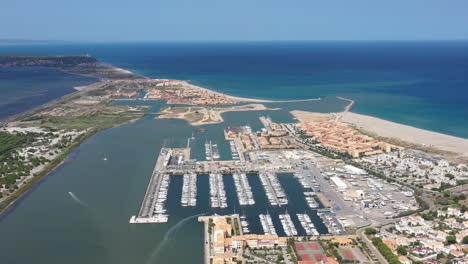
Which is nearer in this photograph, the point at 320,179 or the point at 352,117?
the point at 320,179

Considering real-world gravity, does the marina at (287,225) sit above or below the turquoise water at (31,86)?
below

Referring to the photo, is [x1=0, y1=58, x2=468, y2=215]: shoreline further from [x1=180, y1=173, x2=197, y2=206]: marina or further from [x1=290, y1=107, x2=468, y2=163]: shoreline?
[x1=180, y1=173, x2=197, y2=206]: marina

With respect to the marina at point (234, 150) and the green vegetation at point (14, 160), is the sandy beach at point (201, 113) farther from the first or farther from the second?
the green vegetation at point (14, 160)

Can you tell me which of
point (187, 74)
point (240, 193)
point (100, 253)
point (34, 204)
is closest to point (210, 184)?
point (240, 193)

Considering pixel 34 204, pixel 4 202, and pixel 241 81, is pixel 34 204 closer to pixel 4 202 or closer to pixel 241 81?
pixel 4 202

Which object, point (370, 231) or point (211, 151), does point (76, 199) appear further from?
point (370, 231)

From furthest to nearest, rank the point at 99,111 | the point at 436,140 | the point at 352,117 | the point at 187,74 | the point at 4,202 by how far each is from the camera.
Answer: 1. the point at 187,74
2. the point at 99,111
3. the point at 352,117
4. the point at 436,140
5. the point at 4,202

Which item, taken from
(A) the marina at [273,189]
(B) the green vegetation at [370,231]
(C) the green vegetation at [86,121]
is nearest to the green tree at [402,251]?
(B) the green vegetation at [370,231]
